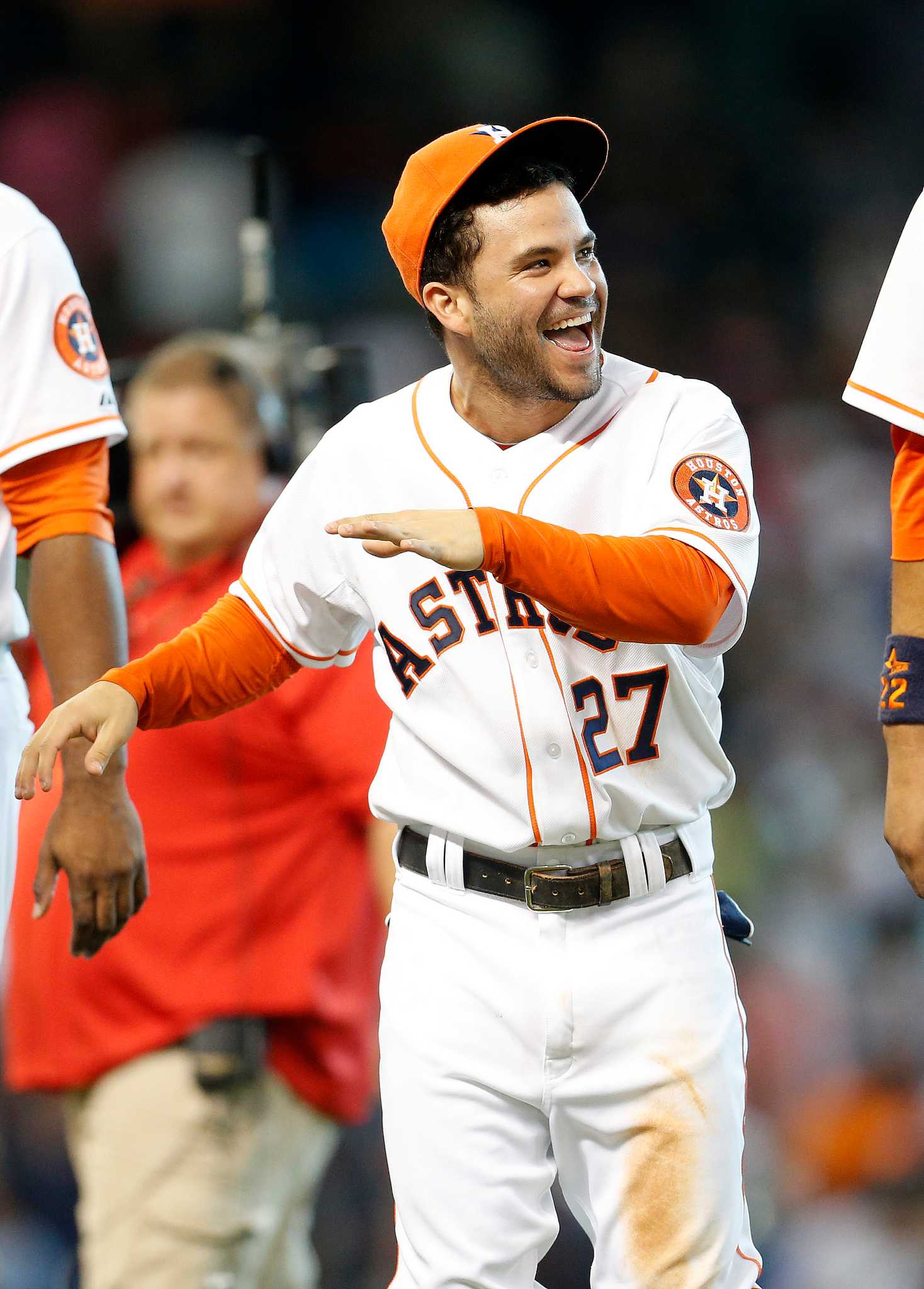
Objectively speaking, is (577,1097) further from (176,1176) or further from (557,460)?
(176,1176)

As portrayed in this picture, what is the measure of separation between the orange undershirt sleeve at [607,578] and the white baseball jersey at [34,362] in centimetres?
82

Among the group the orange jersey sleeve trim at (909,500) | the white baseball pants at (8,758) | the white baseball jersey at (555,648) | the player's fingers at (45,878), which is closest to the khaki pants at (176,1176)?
the white baseball pants at (8,758)

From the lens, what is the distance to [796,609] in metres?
5.89

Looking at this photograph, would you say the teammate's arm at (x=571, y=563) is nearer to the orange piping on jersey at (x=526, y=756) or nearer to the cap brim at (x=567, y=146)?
the orange piping on jersey at (x=526, y=756)

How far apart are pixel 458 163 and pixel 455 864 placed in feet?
2.89

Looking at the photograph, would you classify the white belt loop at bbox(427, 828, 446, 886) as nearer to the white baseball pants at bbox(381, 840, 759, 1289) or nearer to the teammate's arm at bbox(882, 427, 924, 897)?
the white baseball pants at bbox(381, 840, 759, 1289)

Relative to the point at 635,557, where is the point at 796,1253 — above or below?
below

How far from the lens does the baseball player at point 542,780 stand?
1.97 m

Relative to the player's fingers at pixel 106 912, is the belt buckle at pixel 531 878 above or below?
above

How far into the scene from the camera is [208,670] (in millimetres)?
2158

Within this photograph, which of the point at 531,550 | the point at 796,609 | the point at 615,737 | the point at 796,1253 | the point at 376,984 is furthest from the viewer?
the point at 796,609

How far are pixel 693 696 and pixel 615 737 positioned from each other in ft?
0.39

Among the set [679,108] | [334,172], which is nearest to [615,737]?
[334,172]

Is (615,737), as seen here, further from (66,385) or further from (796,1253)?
(796,1253)
